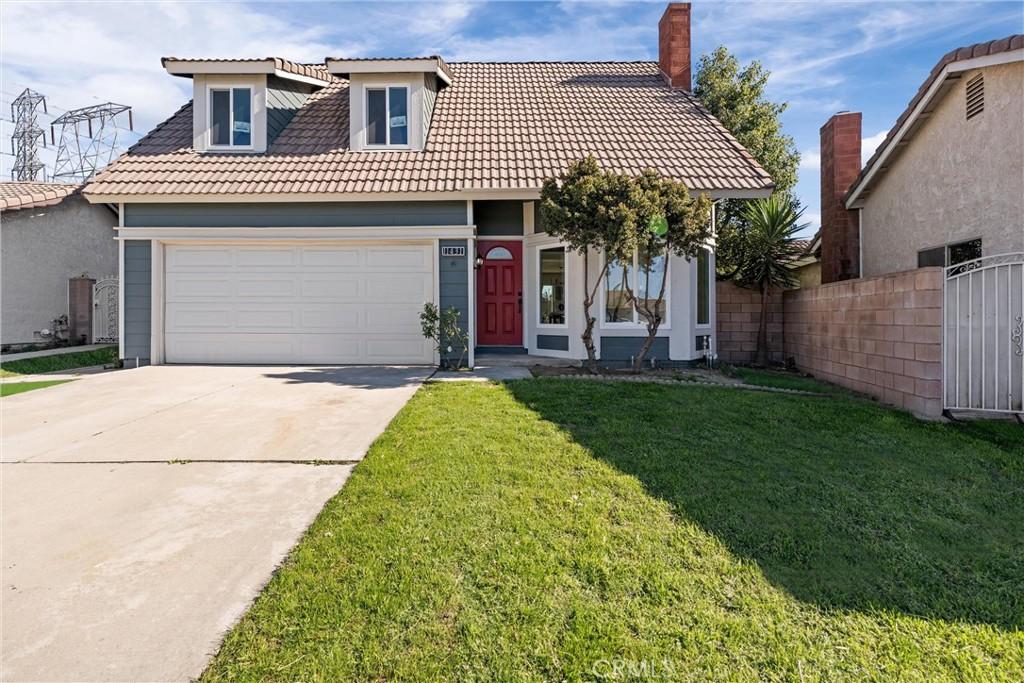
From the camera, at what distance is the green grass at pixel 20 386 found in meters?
7.75

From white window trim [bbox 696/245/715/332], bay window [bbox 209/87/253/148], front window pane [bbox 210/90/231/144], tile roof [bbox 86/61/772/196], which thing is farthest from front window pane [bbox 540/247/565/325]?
front window pane [bbox 210/90/231/144]

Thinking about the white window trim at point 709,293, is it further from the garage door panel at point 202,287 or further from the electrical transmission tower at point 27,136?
the electrical transmission tower at point 27,136

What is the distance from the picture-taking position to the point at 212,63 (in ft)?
34.1

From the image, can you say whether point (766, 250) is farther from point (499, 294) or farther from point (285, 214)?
point (285, 214)

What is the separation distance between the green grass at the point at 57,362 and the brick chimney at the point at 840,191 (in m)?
16.2

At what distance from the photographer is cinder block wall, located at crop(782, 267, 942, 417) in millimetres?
6180

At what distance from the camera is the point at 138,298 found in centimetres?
1010

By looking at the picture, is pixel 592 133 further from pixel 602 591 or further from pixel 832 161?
pixel 602 591

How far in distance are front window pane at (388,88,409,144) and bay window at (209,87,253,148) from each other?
2927mm

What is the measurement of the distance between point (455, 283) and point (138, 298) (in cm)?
619

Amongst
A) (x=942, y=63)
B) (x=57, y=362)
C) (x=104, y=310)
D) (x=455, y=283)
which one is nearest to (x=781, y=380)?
(x=942, y=63)

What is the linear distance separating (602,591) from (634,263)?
8.04m

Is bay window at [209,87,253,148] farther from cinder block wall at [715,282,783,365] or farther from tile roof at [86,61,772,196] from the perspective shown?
cinder block wall at [715,282,783,365]

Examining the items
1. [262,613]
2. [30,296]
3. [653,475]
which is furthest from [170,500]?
[30,296]
